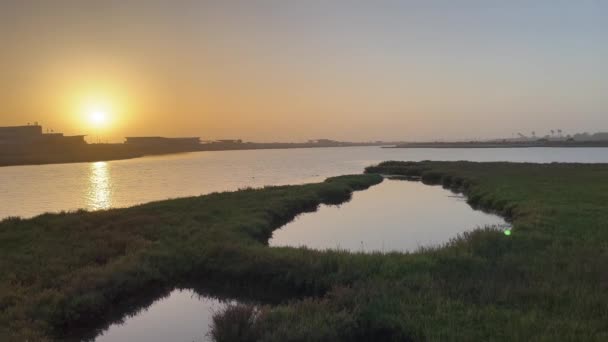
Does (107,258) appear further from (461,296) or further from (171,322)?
(461,296)

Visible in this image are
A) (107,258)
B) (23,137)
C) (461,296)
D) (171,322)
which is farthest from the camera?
(23,137)

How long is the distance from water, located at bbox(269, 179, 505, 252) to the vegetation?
316 centimetres

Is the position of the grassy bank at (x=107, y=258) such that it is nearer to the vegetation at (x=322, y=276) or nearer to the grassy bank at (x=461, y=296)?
the vegetation at (x=322, y=276)

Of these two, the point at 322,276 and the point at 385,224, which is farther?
the point at 385,224

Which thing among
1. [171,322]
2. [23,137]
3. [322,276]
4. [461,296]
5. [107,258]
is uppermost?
[23,137]

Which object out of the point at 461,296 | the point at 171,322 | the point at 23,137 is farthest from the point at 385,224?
the point at 23,137

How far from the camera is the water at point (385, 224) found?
79.7 ft

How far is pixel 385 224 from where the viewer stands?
100ft

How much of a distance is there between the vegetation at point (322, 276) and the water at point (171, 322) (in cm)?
109

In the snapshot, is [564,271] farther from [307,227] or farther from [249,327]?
[307,227]

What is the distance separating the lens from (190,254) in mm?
18391

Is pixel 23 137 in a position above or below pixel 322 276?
above

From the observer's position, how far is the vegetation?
10.3m

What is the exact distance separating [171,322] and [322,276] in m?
5.14
